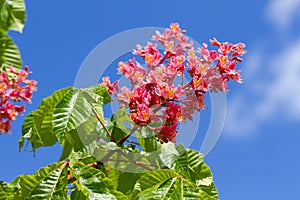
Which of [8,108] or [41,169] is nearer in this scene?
[41,169]

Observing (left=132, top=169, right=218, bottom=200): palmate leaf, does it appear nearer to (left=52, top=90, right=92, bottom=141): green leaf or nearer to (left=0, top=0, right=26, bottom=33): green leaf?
(left=52, top=90, right=92, bottom=141): green leaf

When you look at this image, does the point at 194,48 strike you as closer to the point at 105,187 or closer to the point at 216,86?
the point at 216,86

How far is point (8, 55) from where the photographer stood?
151 centimetres

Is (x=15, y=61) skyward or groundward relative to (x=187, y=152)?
groundward

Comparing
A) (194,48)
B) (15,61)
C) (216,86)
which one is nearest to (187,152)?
(216,86)

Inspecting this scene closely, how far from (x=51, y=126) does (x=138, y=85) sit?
48cm

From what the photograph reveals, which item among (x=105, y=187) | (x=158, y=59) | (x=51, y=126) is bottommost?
(x=105, y=187)

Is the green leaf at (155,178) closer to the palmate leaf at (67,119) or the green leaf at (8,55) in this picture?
the palmate leaf at (67,119)

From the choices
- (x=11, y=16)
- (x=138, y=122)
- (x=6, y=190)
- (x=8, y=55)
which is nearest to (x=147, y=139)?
(x=138, y=122)

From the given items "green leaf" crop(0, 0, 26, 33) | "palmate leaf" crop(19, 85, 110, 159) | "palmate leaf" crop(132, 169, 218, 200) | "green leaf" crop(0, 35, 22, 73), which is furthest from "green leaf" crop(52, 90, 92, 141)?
"green leaf" crop(0, 0, 26, 33)

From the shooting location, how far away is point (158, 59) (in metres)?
2.52

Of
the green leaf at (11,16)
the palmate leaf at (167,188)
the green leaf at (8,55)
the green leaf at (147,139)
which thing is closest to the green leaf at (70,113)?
the green leaf at (147,139)

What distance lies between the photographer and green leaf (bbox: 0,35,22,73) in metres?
1.44

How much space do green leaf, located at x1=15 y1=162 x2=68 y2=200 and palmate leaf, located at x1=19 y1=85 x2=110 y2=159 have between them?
0.16 metres
